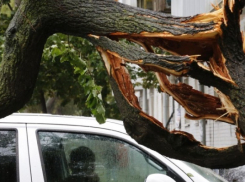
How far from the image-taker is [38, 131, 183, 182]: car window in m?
5.50

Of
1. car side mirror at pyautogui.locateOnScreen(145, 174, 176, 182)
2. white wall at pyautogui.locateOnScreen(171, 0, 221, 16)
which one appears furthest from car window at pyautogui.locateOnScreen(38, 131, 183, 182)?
white wall at pyautogui.locateOnScreen(171, 0, 221, 16)

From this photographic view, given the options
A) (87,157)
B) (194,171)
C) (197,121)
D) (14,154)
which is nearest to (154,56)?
(194,171)

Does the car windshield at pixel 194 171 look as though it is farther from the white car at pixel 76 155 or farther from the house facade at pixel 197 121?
the house facade at pixel 197 121

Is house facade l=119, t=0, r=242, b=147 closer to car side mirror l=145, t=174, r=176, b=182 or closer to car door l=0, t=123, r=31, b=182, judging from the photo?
car door l=0, t=123, r=31, b=182

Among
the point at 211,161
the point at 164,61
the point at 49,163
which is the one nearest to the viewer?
the point at 164,61

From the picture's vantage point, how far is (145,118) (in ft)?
12.2

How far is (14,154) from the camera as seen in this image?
5.68 m

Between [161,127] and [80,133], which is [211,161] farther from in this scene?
[80,133]

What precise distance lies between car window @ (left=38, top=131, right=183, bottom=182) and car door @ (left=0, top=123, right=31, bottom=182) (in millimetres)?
126

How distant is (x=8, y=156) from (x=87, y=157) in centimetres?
57

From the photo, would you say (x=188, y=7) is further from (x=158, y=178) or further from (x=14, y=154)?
(x=158, y=178)

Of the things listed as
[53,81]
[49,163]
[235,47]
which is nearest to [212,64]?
[235,47]

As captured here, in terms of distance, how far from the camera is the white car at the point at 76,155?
5.47m

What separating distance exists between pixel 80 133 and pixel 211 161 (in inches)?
88.5
